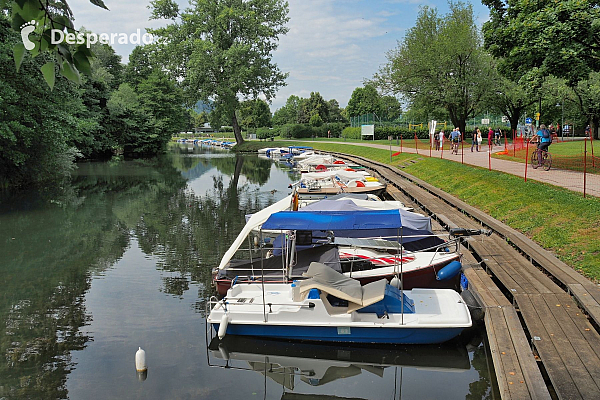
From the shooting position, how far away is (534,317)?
1120cm

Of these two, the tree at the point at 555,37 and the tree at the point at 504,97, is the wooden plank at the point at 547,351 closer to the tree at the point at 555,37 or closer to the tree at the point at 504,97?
the tree at the point at 555,37

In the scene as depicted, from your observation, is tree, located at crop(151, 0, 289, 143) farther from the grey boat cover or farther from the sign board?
the grey boat cover

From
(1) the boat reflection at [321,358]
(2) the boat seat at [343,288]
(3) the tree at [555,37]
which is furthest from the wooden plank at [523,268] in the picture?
(3) the tree at [555,37]

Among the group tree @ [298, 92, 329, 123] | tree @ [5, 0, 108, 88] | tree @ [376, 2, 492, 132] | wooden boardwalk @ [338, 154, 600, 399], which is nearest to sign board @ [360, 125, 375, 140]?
tree @ [376, 2, 492, 132]

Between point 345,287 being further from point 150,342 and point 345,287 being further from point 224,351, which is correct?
point 150,342

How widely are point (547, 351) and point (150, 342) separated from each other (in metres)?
8.89

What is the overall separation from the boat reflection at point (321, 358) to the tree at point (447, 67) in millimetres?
47957

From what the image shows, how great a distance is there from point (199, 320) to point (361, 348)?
4648 millimetres

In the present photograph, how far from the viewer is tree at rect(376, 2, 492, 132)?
55.7m

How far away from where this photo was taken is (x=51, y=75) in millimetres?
3584

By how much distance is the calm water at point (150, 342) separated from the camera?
10.5 m

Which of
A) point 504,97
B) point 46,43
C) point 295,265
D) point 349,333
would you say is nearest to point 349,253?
point 295,265

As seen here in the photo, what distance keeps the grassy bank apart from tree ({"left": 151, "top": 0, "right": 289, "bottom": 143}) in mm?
50257

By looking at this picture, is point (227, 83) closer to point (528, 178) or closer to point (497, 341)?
point (528, 178)
